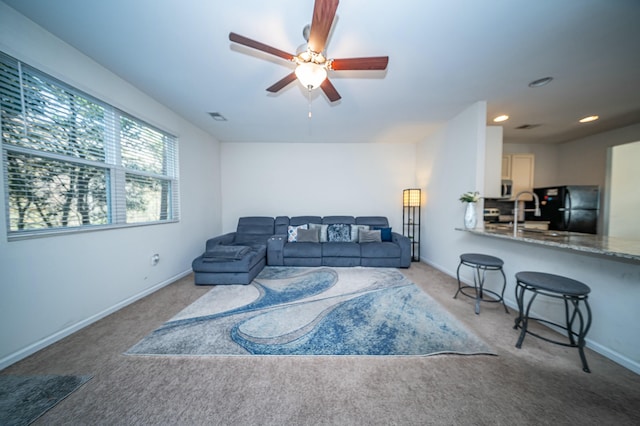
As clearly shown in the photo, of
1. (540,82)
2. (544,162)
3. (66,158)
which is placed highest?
(540,82)

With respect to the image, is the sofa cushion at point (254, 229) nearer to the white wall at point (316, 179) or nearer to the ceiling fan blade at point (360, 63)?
the white wall at point (316, 179)

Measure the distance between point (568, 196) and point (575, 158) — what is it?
1417mm

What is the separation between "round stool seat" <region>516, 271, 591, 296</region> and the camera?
1.39 meters

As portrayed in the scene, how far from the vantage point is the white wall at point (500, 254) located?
148 cm

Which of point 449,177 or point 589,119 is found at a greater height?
point 589,119

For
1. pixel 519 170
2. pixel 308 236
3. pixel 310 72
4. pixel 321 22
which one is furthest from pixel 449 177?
pixel 321 22

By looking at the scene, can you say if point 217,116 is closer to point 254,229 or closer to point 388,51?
point 254,229

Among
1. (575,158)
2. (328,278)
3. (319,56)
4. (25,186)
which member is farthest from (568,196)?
(25,186)

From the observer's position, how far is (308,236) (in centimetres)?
390

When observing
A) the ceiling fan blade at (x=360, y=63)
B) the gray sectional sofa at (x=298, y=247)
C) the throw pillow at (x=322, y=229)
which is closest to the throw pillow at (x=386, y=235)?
the gray sectional sofa at (x=298, y=247)

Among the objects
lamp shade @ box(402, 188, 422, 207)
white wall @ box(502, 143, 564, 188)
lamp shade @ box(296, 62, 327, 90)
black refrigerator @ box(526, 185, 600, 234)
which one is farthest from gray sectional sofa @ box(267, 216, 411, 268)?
white wall @ box(502, 143, 564, 188)

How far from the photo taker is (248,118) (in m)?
3.28

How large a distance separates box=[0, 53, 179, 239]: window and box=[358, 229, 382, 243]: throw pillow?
3.42 meters

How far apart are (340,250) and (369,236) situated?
672 mm
